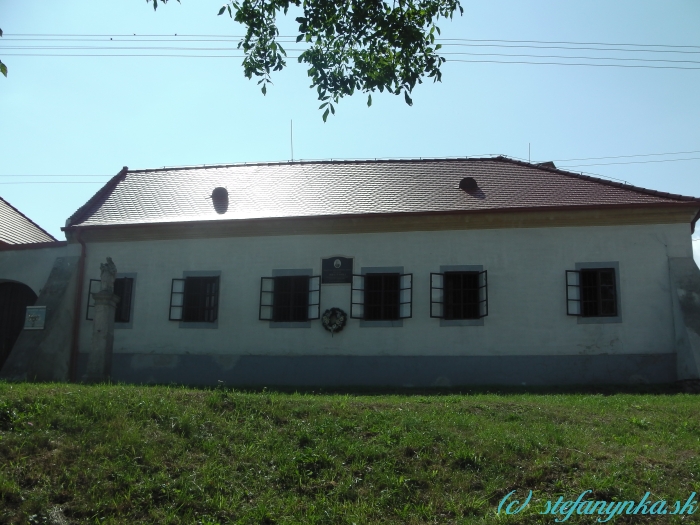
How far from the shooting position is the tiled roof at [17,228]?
20.1 m

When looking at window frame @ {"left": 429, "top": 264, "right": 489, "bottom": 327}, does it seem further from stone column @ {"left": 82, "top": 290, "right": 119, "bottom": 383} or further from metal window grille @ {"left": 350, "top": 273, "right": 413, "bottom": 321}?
stone column @ {"left": 82, "top": 290, "right": 119, "bottom": 383}

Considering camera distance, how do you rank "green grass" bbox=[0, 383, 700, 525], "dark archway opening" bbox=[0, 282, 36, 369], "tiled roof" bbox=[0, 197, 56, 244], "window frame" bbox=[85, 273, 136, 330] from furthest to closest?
"tiled roof" bbox=[0, 197, 56, 244], "dark archway opening" bbox=[0, 282, 36, 369], "window frame" bbox=[85, 273, 136, 330], "green grass" bbox=[0, 383, 700, 525]

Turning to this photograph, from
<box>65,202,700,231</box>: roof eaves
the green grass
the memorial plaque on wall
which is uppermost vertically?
<box>65,202,700,231</box>: roof eaves

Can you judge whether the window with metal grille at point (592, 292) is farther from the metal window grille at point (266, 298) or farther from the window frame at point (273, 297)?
the metal window grille at point (266, 298)

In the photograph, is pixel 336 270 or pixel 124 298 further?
pixel 124 298

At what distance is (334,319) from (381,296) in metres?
1.18

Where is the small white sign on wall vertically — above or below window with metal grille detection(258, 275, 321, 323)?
below

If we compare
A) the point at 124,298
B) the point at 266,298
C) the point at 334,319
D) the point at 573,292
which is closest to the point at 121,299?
the point at 124,298

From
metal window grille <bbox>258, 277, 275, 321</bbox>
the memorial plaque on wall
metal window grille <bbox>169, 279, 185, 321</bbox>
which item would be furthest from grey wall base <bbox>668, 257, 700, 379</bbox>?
metal window grille <bbox>169, 279, 185, 321</bbox>

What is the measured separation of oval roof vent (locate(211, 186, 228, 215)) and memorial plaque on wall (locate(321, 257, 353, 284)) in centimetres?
325

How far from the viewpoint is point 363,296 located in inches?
649

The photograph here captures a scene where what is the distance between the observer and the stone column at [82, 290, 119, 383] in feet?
47.7

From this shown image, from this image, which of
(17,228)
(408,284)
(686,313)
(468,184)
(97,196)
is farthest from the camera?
(17,228)

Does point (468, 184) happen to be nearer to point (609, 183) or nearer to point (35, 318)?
point (609, 183)
